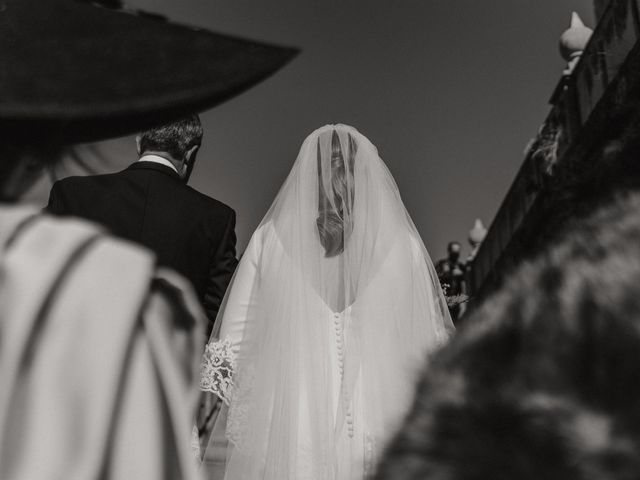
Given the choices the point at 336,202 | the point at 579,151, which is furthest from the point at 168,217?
the point at 579,151

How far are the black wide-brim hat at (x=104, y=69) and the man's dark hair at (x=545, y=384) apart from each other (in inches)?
23.3

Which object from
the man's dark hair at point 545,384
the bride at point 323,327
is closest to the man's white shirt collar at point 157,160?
the bride at point 323,327

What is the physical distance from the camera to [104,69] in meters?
1.23

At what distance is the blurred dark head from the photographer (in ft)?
14.7

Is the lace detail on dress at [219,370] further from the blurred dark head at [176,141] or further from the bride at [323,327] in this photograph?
the blurred dark head at [176,141]

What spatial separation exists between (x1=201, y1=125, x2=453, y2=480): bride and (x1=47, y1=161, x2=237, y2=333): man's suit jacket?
450 mm

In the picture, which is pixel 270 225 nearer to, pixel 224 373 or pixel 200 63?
pixel 224 373

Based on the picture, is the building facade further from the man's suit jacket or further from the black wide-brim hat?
the man's suit jacket

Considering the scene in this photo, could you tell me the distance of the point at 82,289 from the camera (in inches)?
40.4

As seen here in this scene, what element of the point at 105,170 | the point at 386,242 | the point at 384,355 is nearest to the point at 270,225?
the point at 386,242

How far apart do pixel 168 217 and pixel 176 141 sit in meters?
0.39

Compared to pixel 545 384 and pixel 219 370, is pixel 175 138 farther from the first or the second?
pixel 545 384

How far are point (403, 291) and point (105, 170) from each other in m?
3.50

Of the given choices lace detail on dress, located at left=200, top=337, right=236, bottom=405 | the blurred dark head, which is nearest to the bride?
lace detail on dress, located at left=200, top=337, right=236, bottom=405
